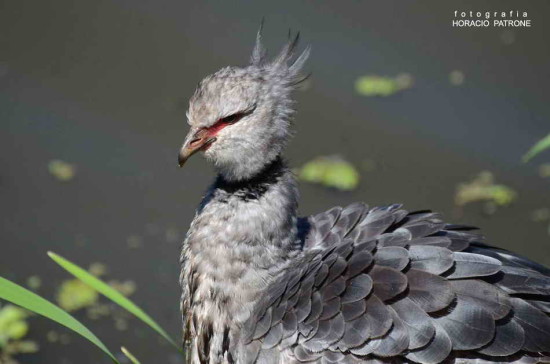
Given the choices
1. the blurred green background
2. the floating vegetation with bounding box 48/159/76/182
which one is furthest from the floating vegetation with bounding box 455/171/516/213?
the floating vegetation with bounding box 48/159/76/182

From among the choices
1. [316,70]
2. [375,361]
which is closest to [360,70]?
[316,70]

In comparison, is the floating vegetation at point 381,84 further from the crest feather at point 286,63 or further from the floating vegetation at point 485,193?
the crest feather at point 286,63

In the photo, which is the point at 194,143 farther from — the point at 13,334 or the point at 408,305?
the point at 13,334

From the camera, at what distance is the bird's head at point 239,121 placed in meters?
2.23

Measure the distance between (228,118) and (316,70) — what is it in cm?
212

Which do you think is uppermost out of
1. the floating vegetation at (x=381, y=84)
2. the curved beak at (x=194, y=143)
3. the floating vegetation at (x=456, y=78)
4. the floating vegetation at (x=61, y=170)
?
the floating vegetation at (x=456, y=78)

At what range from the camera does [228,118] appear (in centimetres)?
225

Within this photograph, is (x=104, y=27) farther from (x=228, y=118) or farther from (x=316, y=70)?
(x=228, y=118)

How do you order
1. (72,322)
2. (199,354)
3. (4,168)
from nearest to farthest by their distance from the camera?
1. (72,322)
2. (199,354)
3. (4,168)

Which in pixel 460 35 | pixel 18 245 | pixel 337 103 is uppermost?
pixel 460 35

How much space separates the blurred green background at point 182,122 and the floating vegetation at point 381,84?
1.1 inches

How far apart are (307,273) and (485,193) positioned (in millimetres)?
1873

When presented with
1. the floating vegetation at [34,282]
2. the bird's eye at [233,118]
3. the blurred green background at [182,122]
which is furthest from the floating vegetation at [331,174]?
the bird's eye at [233,118]

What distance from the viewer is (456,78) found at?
14.3 feet
